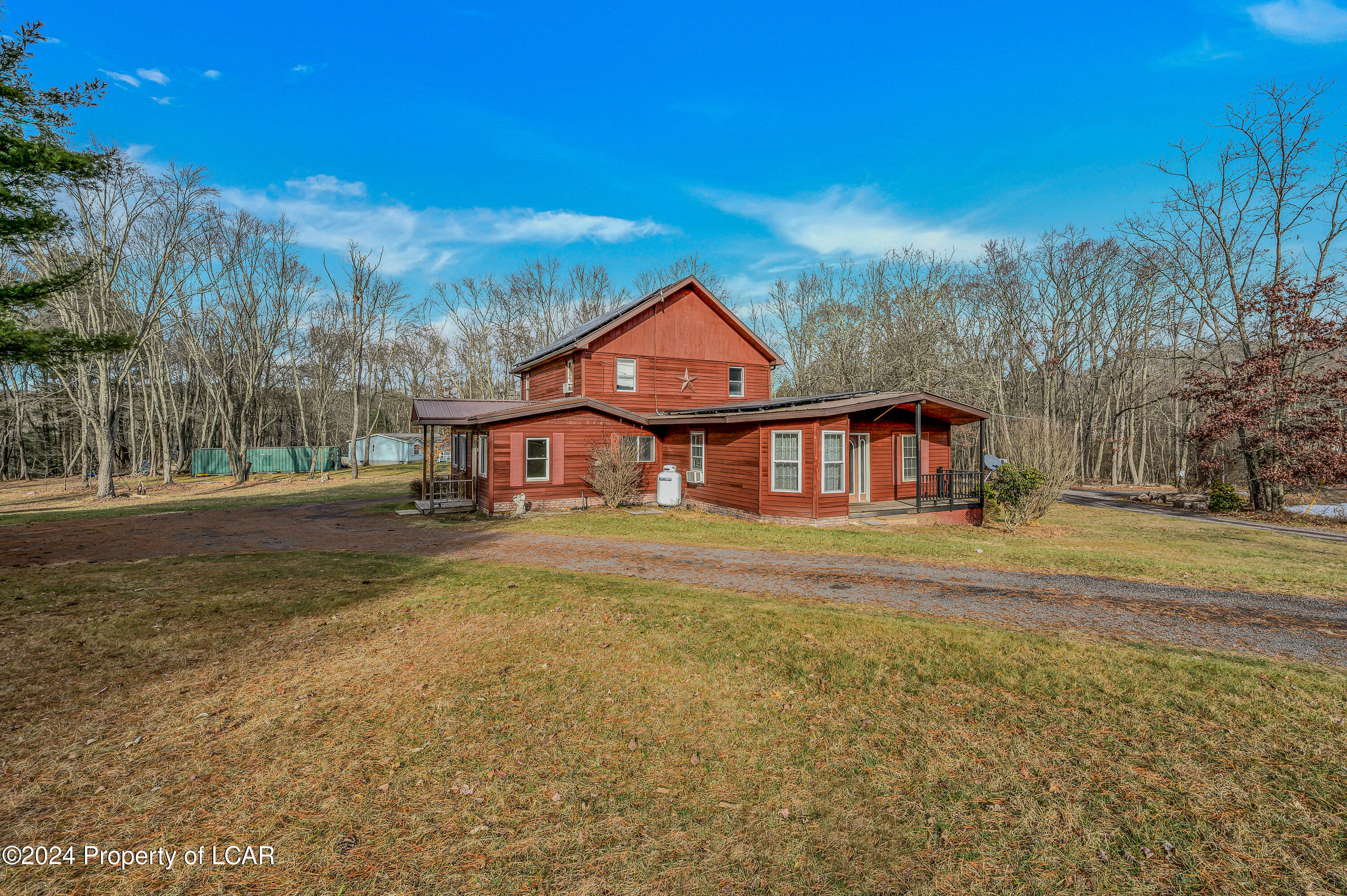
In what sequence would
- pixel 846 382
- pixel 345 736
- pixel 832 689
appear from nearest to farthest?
pixel 345 736
pixel 832 689
pixel 846 382

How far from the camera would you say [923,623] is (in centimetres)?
641

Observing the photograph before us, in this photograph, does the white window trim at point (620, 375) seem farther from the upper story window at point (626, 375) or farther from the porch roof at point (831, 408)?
the porch roof at point (831, 408)

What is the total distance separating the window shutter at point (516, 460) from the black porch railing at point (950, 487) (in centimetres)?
1280

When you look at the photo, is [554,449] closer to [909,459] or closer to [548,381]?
[548,381]

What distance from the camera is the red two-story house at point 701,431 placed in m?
14.9

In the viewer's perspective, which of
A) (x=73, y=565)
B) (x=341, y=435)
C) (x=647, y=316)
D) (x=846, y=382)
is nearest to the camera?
(x=73, y=565)

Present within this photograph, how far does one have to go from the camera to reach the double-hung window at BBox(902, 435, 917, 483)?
1828 centimetres

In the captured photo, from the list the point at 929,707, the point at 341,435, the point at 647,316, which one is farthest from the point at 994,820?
the point at 341,435

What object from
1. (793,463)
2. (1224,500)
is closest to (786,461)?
(793,463)

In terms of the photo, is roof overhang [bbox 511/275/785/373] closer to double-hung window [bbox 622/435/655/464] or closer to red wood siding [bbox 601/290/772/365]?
red wood siding [bbox 601/290/772/365]

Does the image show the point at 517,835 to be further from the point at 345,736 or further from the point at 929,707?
the point at 929,707

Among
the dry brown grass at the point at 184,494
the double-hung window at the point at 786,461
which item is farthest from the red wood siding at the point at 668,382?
the dry brown grass at the point at 184,494

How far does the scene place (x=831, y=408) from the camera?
13828 millimetres

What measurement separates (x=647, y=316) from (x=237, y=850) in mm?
20149
